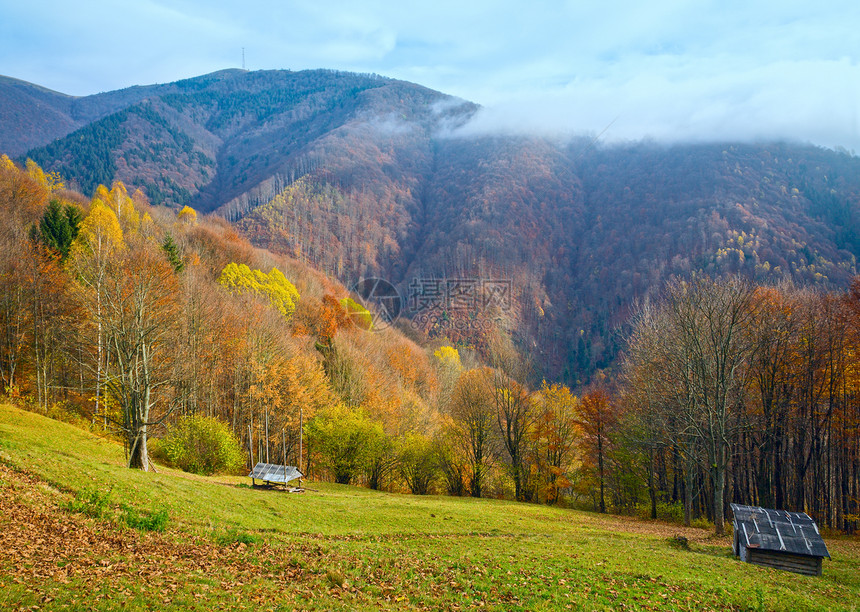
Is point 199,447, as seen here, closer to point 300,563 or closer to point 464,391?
point 464,391

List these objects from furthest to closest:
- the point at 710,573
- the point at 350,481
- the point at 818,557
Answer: the point at 350,481, the point at 818,557, the point at 710,573

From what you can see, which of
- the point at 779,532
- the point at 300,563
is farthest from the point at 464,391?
the point at 300,563

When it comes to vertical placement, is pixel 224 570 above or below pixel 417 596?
above

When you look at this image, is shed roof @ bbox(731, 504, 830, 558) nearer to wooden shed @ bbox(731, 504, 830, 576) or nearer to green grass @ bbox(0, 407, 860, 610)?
wooden shed @ bbox(731, 504, 830, 576)

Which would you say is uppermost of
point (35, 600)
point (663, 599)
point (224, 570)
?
point (35, 600)

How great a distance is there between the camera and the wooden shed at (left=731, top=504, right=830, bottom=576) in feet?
59.6

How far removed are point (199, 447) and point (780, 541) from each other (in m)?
36.9

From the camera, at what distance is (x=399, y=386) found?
63.0m

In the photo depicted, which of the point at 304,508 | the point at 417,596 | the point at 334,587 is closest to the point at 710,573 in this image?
the point at 417,596

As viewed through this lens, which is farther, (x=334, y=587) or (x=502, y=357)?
(x=502, y=357)

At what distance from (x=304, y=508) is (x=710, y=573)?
18.0 meters

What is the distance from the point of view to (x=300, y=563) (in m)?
12.9

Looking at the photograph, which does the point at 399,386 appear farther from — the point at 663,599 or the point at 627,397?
the point at 663,599

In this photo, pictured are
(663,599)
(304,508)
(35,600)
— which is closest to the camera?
(35,600)
